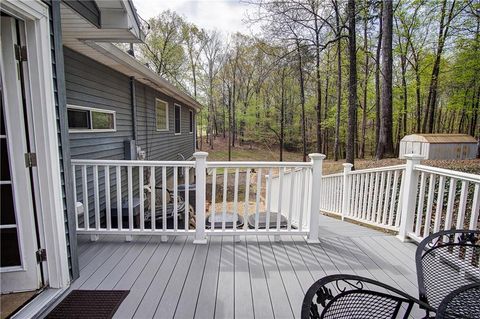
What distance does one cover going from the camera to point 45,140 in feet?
6.43

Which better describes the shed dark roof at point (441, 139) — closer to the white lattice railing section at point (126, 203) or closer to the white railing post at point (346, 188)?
the white railing post at point (346, 188)

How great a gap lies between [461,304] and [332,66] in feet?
49.1

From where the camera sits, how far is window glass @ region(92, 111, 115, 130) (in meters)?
4.21

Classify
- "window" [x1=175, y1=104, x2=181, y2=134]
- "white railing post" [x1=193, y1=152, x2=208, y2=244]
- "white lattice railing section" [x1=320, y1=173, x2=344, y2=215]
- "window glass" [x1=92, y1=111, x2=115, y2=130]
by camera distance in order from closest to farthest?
1. "white railing post" [x1=193, y1=152, x2=208, y2=244]
2. "window glass" [x1=92, y1=111, x2=115, y2=130]
3. "white lattice railing section" [x1=320, y1=173, x2=344, y2=215]
4. "window" [x1=175, y1=104, x2=181, y2=134]

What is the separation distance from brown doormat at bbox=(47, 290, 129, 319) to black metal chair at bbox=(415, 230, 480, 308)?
2.06 meters

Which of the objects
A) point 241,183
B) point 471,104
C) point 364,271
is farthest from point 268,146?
point 364,271

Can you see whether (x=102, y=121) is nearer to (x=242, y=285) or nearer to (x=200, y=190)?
(x=200, y=190)

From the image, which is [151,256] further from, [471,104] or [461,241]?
[471,104]

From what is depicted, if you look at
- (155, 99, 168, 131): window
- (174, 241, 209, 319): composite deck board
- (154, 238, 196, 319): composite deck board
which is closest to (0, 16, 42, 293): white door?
(154, 238, 196, 319): composite deck board

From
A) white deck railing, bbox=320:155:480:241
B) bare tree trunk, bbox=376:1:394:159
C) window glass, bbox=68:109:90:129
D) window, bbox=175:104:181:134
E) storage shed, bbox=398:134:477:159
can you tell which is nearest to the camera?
white deck railing, bbox=320:155:480:241

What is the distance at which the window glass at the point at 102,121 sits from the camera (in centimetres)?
421

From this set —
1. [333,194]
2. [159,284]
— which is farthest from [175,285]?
[333,194]

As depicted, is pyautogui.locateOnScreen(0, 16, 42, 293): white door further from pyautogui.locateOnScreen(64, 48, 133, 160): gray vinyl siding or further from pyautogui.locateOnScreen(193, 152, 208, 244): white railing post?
pyautogui.locateOnScreen(64, 48, 133, 160): gray vinyl siding

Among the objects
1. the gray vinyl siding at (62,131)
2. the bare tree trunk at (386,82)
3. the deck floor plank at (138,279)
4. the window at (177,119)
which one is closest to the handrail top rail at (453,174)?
the deck floor plank at (138,279)
